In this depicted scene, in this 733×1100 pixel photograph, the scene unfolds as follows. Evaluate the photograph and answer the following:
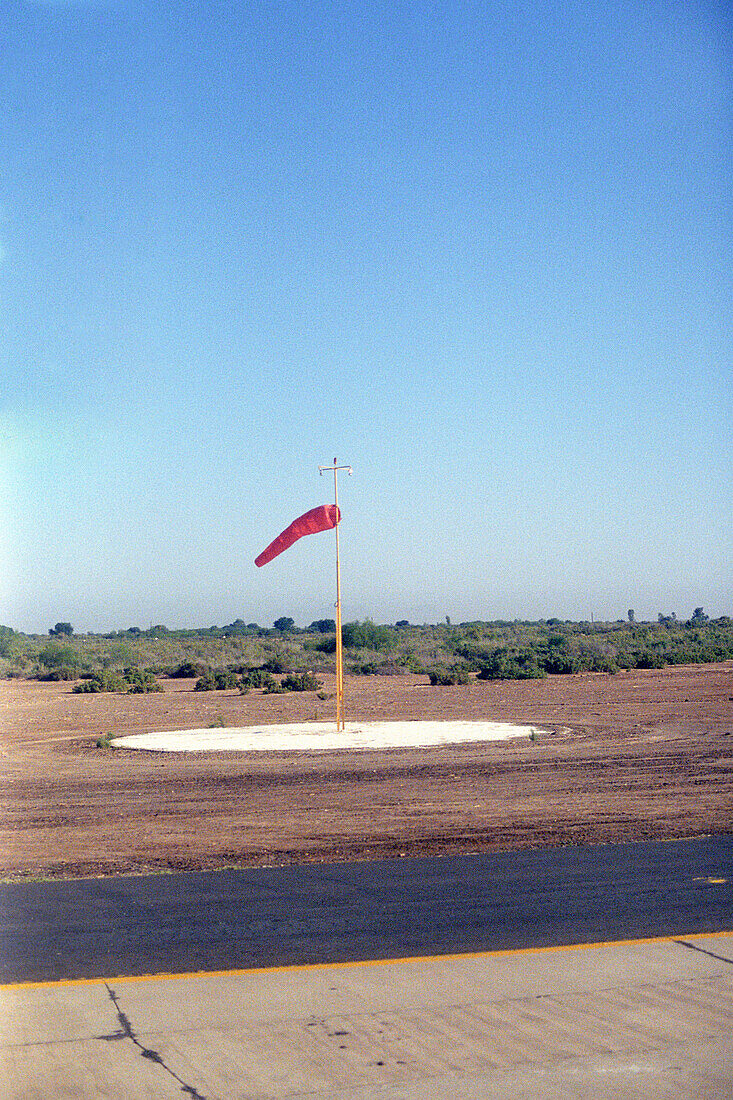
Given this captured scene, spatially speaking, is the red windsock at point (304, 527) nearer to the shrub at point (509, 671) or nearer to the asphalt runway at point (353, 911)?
the asphalt runway at point (353, 911)

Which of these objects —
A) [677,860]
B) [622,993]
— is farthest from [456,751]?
[622,993]

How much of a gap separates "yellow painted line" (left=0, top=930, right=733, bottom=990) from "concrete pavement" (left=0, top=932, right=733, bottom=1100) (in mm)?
24

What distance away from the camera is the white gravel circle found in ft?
74.4

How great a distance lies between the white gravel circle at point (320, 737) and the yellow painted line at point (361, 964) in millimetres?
14842

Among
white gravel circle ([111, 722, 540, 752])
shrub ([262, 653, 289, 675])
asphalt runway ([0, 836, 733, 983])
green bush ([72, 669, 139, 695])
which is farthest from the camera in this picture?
shrub ([262, 653, 289, 675])

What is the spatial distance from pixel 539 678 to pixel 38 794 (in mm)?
35587

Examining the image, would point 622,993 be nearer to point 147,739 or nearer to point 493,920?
point 493,920

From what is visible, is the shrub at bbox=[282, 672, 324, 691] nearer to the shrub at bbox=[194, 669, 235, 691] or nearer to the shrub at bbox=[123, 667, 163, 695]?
the shrub at bbox=[194, 669, 235, 691]

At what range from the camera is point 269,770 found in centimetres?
1886

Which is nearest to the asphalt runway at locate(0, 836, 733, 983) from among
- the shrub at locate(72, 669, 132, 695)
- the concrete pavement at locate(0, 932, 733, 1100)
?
the concrete pavement at locate(0, 932, 733, 1100)

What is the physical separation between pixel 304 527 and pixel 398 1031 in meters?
18.5

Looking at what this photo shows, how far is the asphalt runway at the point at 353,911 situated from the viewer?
284 inches

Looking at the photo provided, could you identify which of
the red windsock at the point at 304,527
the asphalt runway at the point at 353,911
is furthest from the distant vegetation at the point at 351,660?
the asphalt runway at the point at 353,911

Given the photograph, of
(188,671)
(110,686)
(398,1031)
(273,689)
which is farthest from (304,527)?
(188,671)
